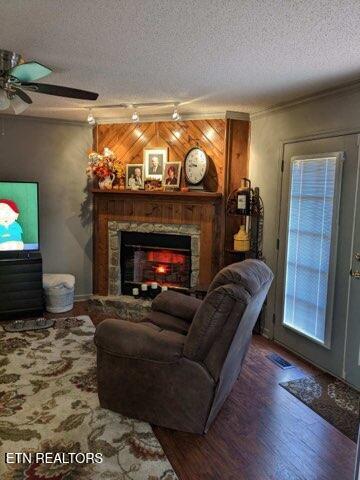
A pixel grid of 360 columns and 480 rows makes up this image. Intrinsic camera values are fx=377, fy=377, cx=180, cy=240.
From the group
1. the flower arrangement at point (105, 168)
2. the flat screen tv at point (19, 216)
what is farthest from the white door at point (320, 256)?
the flat screen tv at point (19, 216)

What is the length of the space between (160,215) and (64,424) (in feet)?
9.15

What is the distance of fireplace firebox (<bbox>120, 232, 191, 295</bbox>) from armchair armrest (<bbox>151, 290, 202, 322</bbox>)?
1.48m

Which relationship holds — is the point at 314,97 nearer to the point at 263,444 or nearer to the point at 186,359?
the point at 186,359

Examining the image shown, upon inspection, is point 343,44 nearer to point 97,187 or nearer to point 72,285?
point 97,187

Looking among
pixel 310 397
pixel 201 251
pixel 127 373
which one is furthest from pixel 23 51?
pixel 310 397

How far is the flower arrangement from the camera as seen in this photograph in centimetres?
483

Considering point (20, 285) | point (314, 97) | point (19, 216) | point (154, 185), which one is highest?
point (314, 97)

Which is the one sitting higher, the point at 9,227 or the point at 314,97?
the point at 314,97

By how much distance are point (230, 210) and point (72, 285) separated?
88.6 inches

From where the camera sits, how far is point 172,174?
4.65 metres

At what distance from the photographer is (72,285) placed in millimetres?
4891

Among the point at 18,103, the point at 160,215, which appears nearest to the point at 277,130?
the point at 160,215

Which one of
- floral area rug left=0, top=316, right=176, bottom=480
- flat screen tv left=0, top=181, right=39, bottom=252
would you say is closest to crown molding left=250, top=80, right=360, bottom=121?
flat screen tv left=0, top=181, right=39, bottom=252

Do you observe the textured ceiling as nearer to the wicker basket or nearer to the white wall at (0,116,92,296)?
the white wall at (0,116,92,296)
